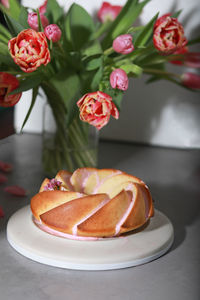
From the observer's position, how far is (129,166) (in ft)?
3.81

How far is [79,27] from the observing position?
3.09 ft

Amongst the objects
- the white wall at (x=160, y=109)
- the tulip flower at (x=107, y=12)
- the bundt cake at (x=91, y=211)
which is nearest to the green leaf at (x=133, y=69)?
the bundt cake at (x=91, y=211)

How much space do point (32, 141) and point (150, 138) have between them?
0.34m

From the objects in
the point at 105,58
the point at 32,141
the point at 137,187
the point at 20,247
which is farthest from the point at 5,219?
the point at 32,141

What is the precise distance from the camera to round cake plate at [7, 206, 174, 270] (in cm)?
62

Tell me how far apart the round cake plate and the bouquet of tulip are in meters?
0.20

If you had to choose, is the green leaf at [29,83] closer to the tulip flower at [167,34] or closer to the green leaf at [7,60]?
the green leaf at [7,60]

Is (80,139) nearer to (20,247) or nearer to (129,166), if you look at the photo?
(129,166)

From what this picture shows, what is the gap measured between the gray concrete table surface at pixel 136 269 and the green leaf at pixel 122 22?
307 millimetres

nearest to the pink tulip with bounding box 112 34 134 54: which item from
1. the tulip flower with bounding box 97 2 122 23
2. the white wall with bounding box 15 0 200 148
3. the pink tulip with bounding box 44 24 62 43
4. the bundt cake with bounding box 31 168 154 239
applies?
the pink tulip with bounding box 44 24 62 43

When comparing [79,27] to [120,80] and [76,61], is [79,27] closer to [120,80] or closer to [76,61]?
[76,61]

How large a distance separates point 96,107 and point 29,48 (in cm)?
14

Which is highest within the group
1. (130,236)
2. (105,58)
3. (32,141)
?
(105,58)

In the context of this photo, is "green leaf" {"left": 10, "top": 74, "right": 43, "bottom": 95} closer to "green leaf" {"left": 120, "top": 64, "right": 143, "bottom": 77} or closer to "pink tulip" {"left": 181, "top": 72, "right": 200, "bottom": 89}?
"green leaf" {"left": 120, "top": 64, "right": 143, "bottom": 77}
